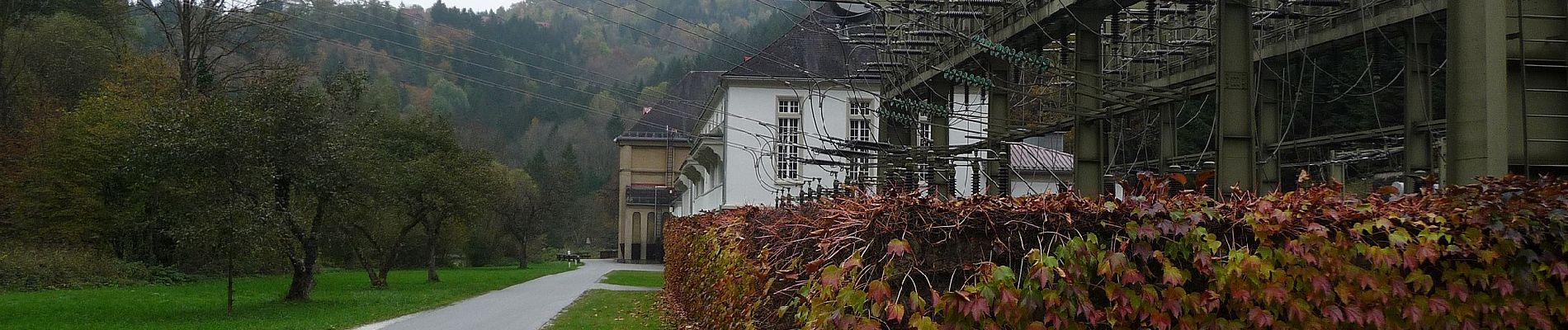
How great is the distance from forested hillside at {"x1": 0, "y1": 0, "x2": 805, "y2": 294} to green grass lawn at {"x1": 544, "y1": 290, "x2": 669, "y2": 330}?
14.6 feet

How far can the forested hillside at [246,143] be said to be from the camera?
81.7 feet

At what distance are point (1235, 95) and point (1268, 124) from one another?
29.3 ft

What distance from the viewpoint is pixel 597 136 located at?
121 metres

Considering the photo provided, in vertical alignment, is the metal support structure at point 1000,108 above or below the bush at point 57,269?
above

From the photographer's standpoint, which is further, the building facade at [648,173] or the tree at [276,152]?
the building facade at [648,173]

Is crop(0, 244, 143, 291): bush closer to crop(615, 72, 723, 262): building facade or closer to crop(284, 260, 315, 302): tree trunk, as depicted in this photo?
crop(284, 260, 315, 302): tree trunk

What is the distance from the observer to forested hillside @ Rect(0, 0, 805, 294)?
2489 centimetres

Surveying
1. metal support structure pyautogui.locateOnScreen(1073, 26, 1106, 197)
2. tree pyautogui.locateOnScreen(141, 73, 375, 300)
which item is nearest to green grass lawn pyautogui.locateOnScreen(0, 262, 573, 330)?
tree pyautogui.locateOnScreen(141, 73, 375, 300)

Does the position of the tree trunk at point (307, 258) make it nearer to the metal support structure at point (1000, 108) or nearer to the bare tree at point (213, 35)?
the bare tree at point (213, 35)

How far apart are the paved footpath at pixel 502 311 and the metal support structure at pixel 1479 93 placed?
→ 14.2 metres

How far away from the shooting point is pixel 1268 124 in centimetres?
2027

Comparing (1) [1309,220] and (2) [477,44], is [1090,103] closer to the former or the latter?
(1) [1309,220]

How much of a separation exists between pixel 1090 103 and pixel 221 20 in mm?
30014

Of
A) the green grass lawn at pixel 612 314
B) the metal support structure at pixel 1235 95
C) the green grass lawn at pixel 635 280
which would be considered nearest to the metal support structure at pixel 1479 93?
the metal support structure at pixel 1235 95
